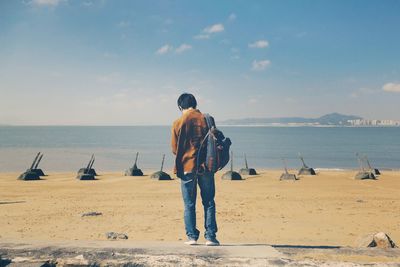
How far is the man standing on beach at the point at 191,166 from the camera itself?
5.57m

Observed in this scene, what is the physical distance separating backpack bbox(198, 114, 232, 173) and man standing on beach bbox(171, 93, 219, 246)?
0.07 m

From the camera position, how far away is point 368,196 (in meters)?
18.2

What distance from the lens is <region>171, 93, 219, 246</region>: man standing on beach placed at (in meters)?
5.57

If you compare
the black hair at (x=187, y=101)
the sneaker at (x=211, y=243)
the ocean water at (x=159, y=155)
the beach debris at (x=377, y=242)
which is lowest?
the ocean water at (x=159, y=155)

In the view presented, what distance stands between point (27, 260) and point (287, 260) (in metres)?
3.06

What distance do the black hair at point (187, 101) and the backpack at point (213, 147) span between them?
271mm

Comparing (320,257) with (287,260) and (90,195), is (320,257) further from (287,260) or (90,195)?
(90,195)

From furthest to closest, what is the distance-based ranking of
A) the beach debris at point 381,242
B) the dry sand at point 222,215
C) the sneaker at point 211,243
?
the dry sand at point 222,215 → the beach debris at point 381,242 → the sneaker at point 211,243

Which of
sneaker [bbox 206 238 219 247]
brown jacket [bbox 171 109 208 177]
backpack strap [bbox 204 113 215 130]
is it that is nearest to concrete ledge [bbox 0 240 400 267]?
sneaker [bbox 206 238 219 247]

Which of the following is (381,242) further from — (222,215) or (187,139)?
(222,215)

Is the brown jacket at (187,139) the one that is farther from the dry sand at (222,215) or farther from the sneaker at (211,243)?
the dry sand at (222,215)

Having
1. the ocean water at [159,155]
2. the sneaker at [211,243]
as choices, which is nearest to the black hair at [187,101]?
the sneaker at [211,243]

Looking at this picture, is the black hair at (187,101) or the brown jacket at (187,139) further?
the black hair at (187,101)

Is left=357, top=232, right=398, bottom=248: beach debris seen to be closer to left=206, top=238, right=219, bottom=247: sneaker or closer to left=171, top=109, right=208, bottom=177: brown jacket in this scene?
left=206, top=238, right=219, bottom=247: sneaker
